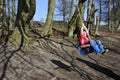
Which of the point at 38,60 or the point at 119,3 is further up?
the point at 119,3

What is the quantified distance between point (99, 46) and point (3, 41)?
24.8 ft

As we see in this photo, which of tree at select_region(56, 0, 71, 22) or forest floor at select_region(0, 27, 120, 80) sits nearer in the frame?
forest floor at select_region(0, 27, 120, 80)

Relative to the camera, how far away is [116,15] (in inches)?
1715

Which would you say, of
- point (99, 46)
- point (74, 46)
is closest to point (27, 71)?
point (99, 46)

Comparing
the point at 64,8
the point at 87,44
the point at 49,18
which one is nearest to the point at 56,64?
the point at 87,44

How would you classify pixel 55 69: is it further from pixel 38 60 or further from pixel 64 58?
pixel 64 58

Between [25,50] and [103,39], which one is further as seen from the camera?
[103,39]

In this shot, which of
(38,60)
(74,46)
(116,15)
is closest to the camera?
(38,60)

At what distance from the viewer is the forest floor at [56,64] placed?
40.2 feet

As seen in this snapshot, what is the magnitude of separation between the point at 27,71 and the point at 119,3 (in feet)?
111

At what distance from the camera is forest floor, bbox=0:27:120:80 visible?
12.3 m

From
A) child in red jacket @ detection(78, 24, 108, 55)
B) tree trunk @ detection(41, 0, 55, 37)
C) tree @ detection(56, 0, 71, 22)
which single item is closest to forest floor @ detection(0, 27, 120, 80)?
tree trunk @ detection(41, 0, 55, 37)

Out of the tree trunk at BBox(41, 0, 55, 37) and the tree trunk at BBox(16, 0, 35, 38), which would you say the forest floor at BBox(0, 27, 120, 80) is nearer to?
the tree trunk at BBox(41, 0, 55, 37)

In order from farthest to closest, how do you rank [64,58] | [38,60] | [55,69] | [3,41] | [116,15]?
[116,15], [3,41], [64,58], [38,60], [55,69]
